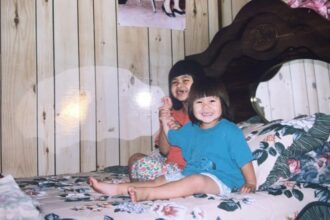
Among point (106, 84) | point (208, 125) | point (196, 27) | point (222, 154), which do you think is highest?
point (196, 27)

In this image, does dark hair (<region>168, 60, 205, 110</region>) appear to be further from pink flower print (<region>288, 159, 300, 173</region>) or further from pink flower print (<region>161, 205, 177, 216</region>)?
pink flower print (<region>161, 205, 177, 216</region>)

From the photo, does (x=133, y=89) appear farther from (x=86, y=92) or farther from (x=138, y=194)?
(x=138, y=194)

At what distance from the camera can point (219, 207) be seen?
1.04 metres

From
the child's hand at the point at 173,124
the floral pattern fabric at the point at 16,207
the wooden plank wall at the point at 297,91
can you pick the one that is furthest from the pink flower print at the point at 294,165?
the floral pattern fabric at the point at 16,207

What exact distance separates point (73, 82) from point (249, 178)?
1302mm

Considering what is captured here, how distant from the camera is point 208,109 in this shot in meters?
1.44

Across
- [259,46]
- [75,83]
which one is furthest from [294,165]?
[75,83]

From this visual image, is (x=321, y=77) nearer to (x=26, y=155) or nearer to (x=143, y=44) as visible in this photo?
(x=143, y=44)

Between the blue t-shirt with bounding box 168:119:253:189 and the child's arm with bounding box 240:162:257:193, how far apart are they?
0.02m

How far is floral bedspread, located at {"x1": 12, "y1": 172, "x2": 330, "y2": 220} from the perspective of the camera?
3.12ft

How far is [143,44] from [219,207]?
1540 millimetres

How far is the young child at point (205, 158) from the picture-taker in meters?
1.16

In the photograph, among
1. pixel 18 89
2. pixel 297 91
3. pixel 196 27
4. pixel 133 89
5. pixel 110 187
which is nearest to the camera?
pixel 110 187

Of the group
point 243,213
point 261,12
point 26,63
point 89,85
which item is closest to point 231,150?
point 243,213
